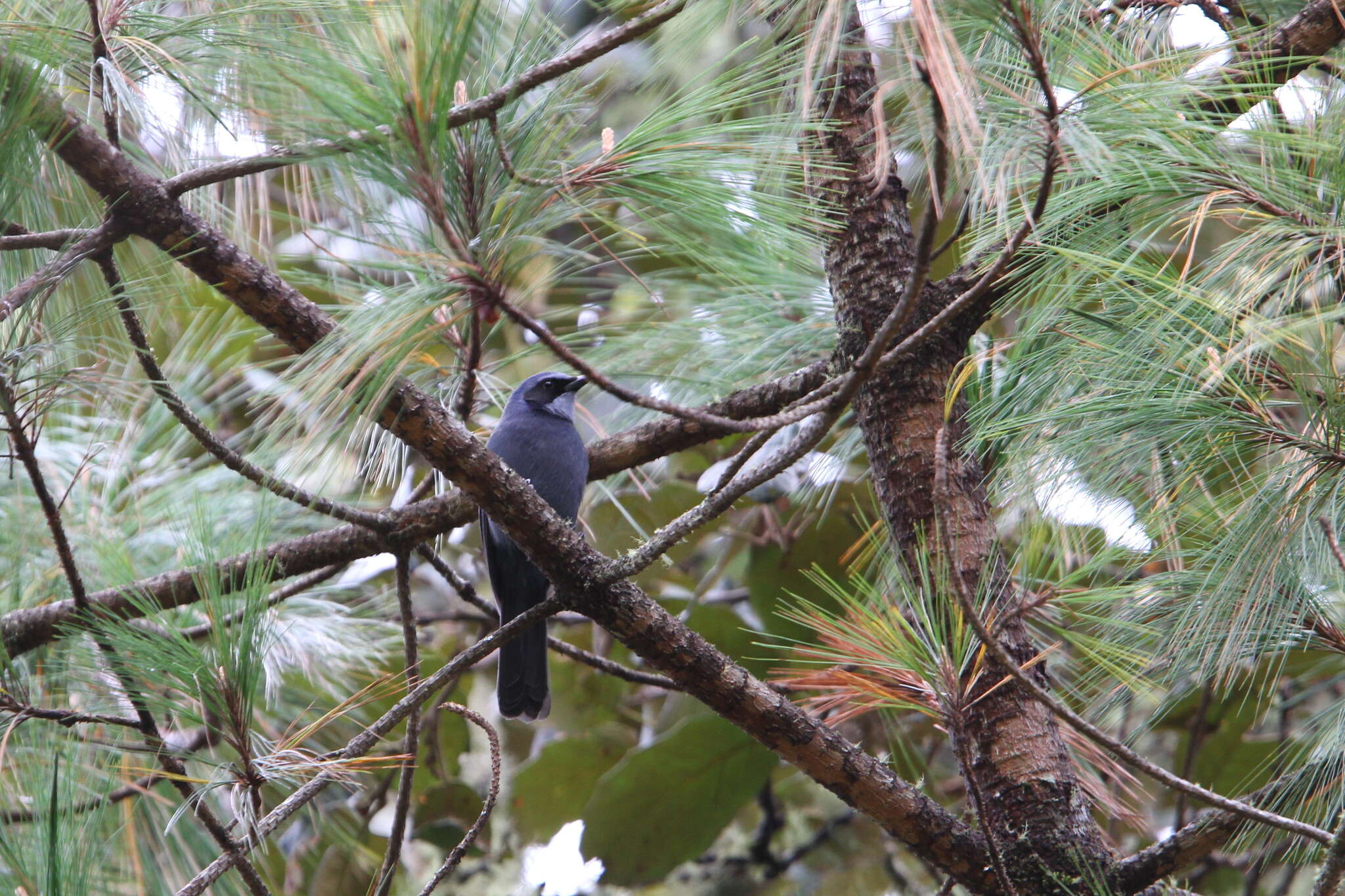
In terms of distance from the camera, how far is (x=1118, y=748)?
1362 mm

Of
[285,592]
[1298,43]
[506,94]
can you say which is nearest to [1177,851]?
[1298,43]

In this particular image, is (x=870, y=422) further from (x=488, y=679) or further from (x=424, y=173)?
(x=488, y=679)

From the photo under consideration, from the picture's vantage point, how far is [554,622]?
3965 mm

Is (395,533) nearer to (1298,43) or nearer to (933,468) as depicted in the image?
(933,468)

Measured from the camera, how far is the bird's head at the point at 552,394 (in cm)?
310

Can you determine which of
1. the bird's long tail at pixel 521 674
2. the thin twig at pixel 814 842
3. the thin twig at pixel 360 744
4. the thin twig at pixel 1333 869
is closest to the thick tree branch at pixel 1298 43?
the thin twig at pixel 1333 869

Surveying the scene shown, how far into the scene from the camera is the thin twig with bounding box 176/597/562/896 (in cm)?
146

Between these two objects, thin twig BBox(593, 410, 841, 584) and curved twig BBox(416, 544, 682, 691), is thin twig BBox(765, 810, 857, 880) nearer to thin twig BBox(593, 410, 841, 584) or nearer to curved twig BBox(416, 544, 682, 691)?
curved twig BBox(416, 544, 682, 691)

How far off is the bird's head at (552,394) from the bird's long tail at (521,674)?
25.3 inches

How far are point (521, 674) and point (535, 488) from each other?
0.51 meters

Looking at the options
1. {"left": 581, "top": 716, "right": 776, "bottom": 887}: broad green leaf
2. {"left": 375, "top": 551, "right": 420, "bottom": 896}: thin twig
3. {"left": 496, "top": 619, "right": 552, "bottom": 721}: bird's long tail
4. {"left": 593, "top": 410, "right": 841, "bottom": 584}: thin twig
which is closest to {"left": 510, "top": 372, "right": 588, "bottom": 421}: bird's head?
{"left": 496, "top": 619, "right": 552, "bottom": 721}: bird's long tail

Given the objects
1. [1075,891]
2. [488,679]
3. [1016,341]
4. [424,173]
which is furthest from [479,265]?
[488,679]

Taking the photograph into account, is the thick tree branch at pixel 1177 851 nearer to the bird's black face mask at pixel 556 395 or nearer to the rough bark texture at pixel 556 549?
the rough bark texture at pixel 556 549

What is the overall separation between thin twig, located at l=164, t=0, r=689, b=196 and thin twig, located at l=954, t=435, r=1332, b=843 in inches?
33.5
